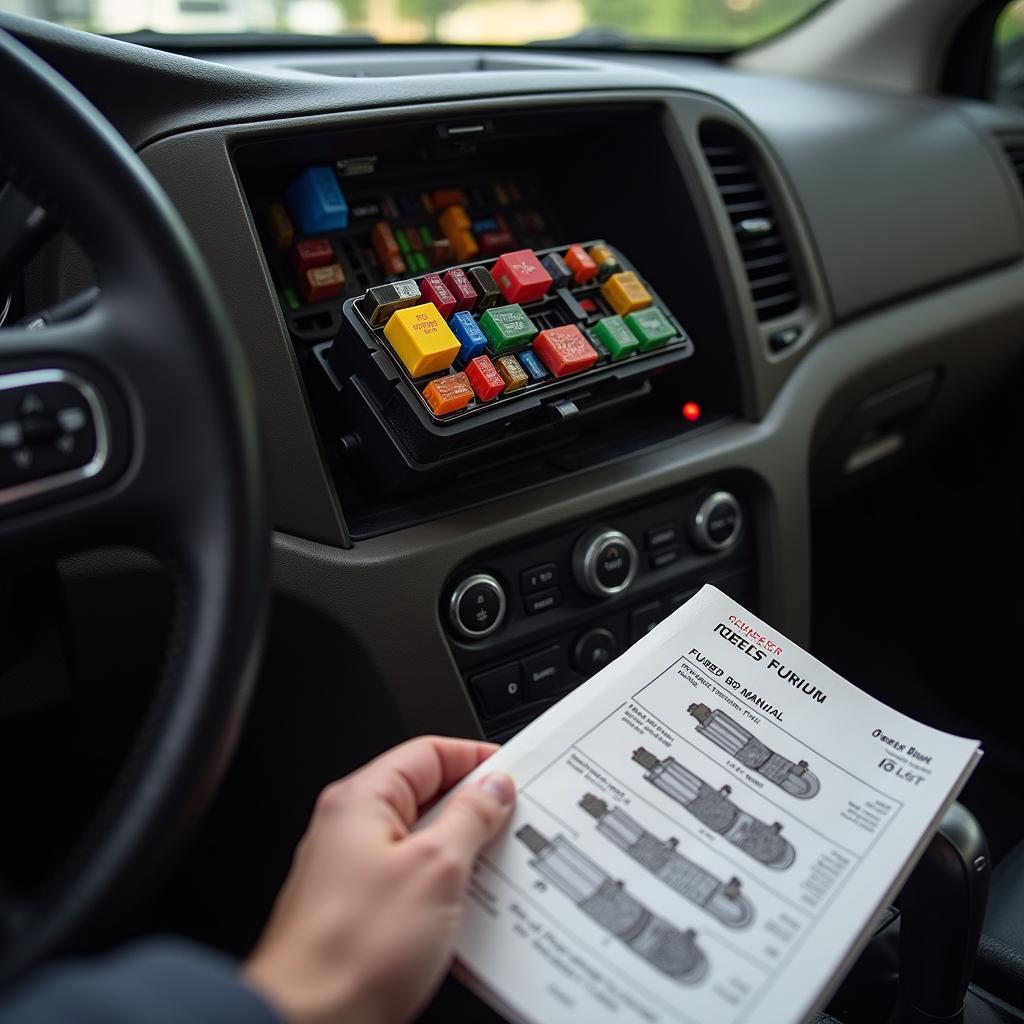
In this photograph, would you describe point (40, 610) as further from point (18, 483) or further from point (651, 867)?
point (651, 867)

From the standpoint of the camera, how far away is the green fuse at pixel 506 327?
2.74ft

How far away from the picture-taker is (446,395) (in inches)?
31.1

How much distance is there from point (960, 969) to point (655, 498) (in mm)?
453

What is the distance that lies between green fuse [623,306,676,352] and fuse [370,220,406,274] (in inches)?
8.1

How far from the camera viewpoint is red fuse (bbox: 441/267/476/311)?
2.75 feet

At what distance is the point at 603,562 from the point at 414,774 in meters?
0.38

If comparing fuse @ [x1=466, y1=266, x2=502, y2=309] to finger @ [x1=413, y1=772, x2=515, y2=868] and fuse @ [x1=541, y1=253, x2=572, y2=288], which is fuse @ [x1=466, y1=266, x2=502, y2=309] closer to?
fuse @ [x1=541, y1=253, x2=572, y2=288]

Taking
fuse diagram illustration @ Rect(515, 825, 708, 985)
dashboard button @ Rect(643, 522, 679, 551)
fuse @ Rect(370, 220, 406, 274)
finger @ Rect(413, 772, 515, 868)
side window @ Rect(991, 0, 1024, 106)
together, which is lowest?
fuse diagram illustration @ Rect(515, 825, 708, 985)

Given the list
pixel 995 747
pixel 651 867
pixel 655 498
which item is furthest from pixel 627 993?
pixel 995 747

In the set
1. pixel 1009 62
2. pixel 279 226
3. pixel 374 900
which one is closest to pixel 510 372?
pixel 279 226

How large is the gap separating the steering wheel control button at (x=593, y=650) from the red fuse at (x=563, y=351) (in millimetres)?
237

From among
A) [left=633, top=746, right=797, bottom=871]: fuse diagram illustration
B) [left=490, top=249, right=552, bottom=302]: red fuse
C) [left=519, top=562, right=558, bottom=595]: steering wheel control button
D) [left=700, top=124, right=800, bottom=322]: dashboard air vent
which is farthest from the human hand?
[left=700, top=124, right=800, bottom=322]: dashboard air vent

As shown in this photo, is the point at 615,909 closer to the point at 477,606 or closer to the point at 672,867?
the point at 672,867

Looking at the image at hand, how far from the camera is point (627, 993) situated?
0.55 metres
